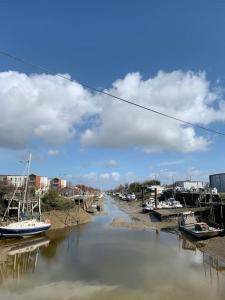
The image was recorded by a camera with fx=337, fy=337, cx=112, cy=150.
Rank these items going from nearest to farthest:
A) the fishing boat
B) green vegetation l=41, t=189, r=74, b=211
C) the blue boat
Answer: the fishing boat → the blue boat → green vegetation l=41, t=189, r=74, b=211

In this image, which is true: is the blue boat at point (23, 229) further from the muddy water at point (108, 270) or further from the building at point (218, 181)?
the building at point (218, 181)

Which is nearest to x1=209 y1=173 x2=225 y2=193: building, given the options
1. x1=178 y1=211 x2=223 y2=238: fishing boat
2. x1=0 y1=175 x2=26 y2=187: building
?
x1=178 y1=211 x2=223 y2=238: fishing boat

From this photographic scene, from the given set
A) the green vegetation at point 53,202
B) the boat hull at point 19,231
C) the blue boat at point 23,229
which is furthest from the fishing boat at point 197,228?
the green vegetation at point 53,202

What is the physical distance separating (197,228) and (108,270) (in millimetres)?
20128

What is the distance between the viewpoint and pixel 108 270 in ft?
98.7

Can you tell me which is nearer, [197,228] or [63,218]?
[197,228]

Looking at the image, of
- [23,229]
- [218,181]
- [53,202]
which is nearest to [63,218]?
[53,202]

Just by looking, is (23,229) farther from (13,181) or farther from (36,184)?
(13,181)

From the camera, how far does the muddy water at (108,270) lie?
78.8 feet

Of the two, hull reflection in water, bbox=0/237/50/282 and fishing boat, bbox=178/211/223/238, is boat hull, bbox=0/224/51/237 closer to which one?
hull reflection in water, bbox=0/237/50/282

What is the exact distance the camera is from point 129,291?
79.8 feet

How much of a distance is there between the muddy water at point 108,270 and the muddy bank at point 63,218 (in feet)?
40.5

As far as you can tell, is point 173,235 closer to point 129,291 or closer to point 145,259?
point 145,259

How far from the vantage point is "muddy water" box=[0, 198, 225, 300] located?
24016 mm
